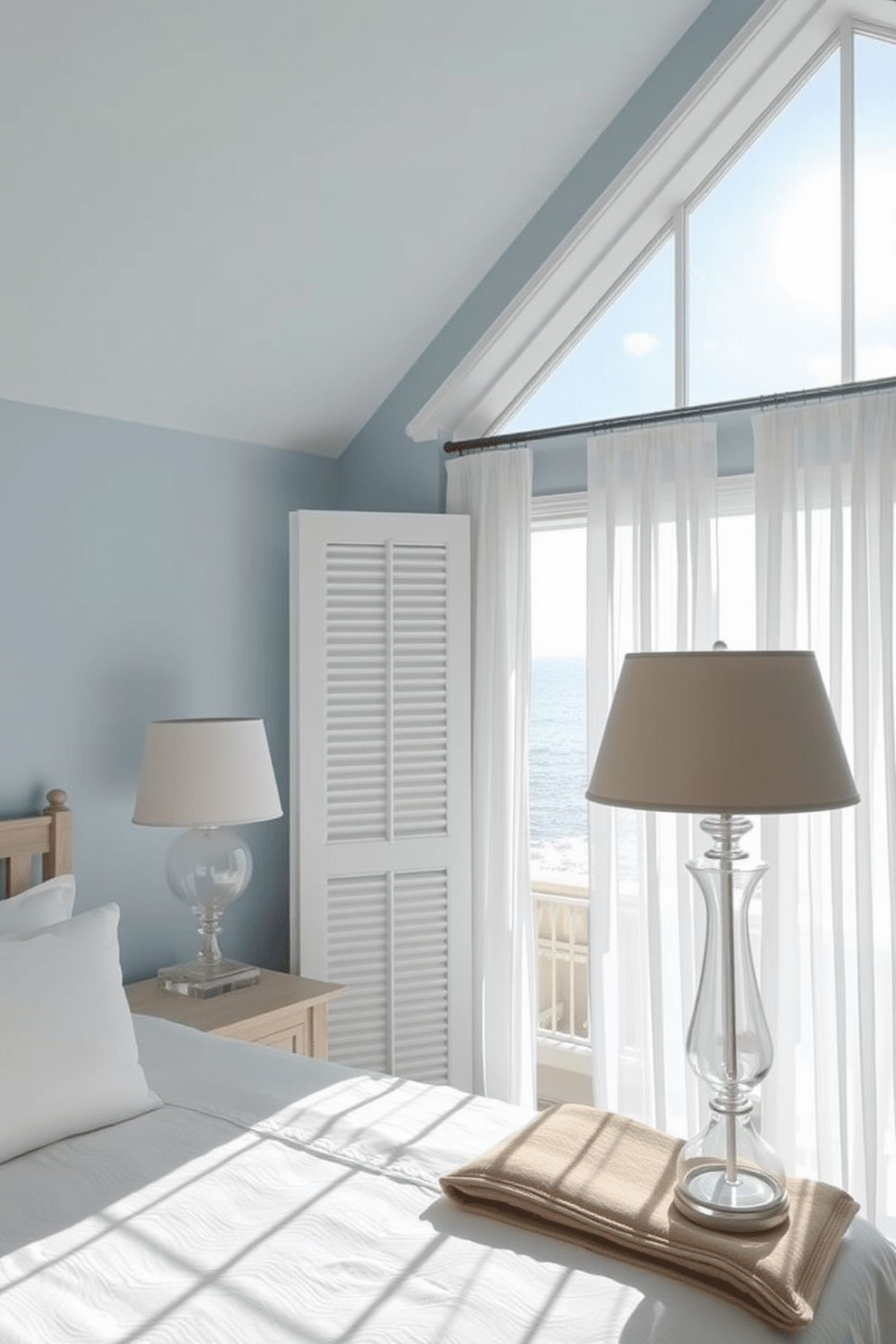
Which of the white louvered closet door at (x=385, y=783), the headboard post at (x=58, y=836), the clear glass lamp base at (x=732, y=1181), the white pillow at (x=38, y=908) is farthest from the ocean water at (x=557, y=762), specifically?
the clear glass lamp base at (x=732, y=1181)

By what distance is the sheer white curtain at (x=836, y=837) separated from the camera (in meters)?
2.90

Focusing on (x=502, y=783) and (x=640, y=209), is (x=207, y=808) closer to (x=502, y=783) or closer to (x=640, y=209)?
(x=502, y=783)

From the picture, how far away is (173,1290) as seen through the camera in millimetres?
1530

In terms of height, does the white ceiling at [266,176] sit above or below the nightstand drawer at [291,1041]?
above

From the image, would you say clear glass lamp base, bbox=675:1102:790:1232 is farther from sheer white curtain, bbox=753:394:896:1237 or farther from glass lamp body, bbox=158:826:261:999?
glass lamp body, bbox=158:826:261:999

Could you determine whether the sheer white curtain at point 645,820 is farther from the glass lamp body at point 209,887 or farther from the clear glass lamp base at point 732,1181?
the clear glass lamp base at point 732,1181

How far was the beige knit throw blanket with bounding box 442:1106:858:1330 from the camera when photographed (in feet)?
4.88

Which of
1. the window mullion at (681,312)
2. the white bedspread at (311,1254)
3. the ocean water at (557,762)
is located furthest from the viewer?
the ocean water at (557,762)

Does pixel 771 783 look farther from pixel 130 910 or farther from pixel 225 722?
pixel 130 910

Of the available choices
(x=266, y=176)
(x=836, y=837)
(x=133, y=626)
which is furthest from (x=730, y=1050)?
(x=266, y=176)

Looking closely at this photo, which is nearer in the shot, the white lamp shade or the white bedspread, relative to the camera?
the white bedspread

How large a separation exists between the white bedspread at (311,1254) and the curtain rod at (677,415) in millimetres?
1975

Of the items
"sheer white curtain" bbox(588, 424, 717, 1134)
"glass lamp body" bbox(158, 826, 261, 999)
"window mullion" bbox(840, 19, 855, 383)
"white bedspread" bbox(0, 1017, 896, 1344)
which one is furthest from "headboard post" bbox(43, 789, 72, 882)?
"window mullion" bbox(840, 19, 855, 383)

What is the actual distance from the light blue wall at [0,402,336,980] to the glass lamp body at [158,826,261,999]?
211 mm
